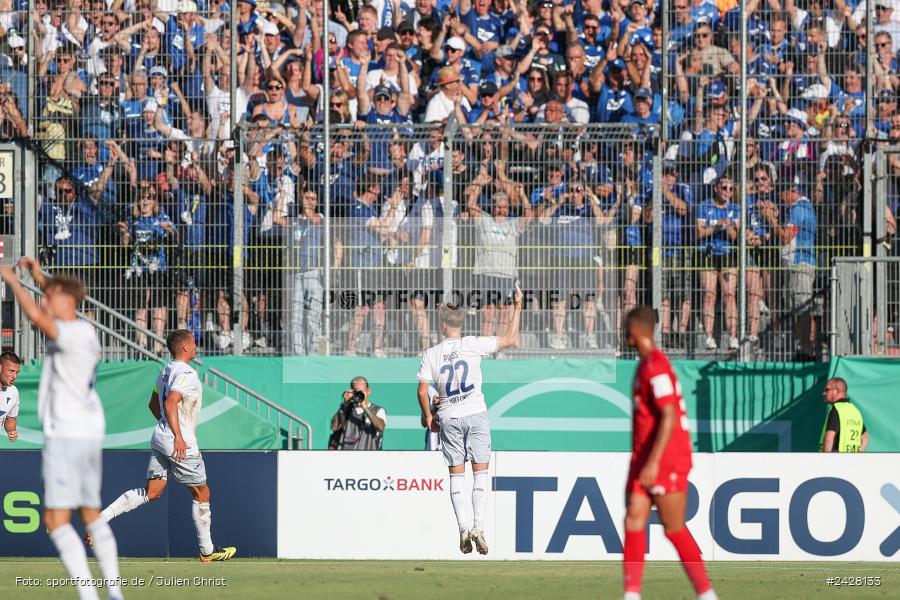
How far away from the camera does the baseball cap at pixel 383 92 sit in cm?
1895

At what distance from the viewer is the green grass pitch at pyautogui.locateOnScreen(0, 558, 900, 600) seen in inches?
423

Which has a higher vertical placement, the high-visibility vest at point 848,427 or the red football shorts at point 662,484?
the red football shorts at point 662,484

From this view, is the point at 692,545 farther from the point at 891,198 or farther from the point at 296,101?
the point at 296,101

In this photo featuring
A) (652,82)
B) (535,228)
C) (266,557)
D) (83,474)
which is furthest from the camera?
(652,82)

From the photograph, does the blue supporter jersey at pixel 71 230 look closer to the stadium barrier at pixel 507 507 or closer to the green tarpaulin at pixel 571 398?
the green tarpaulin at pixel 571 398

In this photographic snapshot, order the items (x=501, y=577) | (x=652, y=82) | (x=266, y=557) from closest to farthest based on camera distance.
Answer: (x=501, y=577), (x=266, y=557), (x=652, y=82)

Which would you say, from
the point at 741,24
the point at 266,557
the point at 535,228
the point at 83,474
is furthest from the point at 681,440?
the point at 741,24

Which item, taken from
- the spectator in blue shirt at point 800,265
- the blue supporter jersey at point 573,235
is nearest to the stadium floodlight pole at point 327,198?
the blue supporter jersey at point 573,235

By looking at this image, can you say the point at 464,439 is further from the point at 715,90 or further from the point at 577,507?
the point at 715,90

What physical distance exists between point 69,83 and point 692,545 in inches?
482

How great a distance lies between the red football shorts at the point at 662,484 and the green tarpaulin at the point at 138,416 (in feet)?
29.3

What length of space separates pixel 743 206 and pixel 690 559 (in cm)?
909

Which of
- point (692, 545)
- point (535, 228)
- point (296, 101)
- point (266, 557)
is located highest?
point (296, 101)

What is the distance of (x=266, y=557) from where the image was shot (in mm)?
14125
